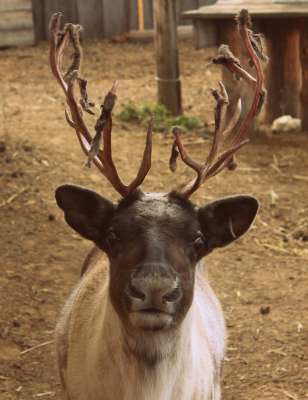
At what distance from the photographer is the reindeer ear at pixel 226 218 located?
Answer: 3948mm

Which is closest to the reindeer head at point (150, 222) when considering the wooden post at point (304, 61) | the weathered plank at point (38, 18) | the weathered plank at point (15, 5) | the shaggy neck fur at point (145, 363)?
the shaggy neck fur at point (145, 363)

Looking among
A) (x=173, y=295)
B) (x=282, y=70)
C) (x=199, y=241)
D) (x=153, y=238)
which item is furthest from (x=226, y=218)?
(x=282, y=70)

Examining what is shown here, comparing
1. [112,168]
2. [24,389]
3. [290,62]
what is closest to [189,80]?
[290,62]

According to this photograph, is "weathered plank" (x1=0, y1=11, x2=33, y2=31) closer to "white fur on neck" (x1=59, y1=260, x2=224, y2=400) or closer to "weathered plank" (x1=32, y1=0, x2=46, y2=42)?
"weathered plank" (x1=32, y1=0, x2=46, y2=42)

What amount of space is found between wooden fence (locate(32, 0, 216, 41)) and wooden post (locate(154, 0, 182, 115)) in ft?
15.7

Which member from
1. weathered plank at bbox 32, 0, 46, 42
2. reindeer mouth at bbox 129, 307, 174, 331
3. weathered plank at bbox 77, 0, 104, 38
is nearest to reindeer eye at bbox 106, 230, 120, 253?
reindeer mouth at bbox 129, 307, 174, 331

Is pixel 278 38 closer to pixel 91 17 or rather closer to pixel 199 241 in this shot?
pixel 91 17

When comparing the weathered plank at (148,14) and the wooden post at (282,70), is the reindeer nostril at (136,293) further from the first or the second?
the weathered plank at (148,14)

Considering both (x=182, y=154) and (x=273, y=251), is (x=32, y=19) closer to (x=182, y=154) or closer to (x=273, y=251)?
(x=273, y=251)

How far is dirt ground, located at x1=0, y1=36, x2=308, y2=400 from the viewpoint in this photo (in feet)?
18.4

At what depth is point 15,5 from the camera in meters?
14.5

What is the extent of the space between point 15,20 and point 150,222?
11.4 metres

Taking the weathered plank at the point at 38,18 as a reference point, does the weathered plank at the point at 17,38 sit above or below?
below

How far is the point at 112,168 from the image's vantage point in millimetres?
3977
